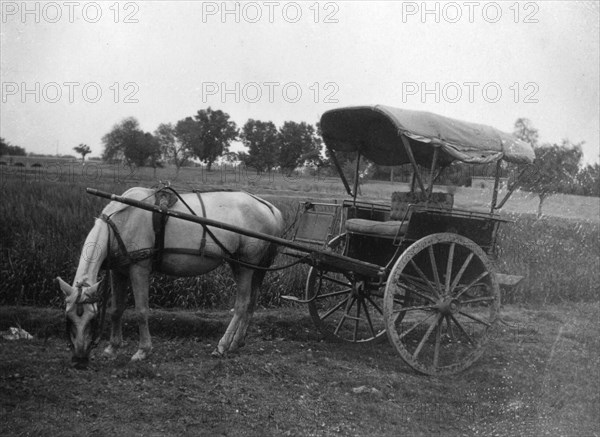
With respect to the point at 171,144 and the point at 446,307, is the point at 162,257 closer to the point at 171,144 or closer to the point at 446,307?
the point at 446,307

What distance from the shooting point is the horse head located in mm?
4539

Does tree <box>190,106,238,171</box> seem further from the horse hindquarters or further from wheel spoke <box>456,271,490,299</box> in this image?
wheel spoke <box>456,271,490,299</box>

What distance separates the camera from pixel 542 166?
20.3 meters

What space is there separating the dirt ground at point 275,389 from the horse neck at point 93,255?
0.89m

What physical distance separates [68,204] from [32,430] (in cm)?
675

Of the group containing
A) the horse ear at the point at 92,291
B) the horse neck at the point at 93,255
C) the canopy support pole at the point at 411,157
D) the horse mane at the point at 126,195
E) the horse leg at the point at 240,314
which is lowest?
the horse leg at the point at 240,314

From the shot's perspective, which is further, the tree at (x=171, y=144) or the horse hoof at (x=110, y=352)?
the tree at (x=171, y=144)

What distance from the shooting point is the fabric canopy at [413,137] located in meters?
5.40

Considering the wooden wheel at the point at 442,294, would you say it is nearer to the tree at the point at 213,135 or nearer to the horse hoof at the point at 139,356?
the horse hoof at the point at 139,356

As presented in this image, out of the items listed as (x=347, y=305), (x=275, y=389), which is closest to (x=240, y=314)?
(x=275, y=389)

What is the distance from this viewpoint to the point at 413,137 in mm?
5277

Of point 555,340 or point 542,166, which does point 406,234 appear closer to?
point 555,340

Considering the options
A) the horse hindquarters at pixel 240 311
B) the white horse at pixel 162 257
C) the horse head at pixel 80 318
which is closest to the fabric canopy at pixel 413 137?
the white horse at pixel 162 257

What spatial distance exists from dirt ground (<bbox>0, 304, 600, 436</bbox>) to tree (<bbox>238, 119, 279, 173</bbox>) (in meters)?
3.56
